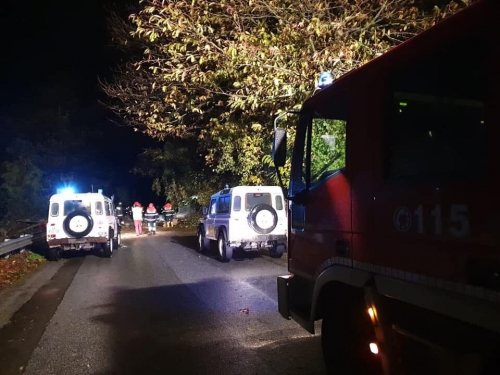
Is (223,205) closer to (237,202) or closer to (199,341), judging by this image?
(237,202)

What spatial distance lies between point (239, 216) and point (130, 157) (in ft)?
134

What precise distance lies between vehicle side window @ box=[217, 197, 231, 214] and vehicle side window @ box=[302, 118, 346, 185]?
8.70 m

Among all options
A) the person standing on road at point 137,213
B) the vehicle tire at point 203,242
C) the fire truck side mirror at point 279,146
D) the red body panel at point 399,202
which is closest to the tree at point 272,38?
the fire truck side mirror at point 279,146

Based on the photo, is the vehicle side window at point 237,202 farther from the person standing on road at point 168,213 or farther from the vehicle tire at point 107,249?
the person standing on road at point 168,213

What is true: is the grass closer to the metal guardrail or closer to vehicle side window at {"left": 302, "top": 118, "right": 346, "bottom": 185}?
the metal guardrail

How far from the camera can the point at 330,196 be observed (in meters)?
3.93

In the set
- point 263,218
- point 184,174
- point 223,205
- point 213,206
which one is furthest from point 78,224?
point 184,174

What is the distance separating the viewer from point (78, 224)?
1401cm

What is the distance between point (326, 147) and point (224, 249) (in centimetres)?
901

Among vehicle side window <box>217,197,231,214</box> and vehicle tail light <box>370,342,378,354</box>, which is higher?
vehicle side window <box>217,197,231,214</box>

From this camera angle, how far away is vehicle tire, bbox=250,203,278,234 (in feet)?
40.3

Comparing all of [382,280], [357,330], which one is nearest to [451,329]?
[382,280]

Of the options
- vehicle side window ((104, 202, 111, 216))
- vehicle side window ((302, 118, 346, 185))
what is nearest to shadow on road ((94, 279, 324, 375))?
vehicle side window ((302, 118, 346, 185))

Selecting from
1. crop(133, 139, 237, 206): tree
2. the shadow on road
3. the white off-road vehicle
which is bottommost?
the shadow on road
